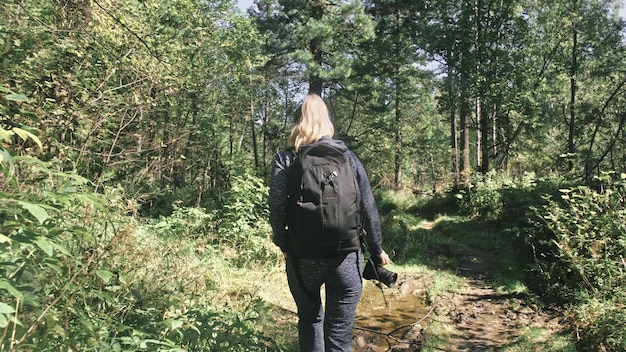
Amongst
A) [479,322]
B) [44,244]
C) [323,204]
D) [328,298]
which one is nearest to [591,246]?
[479,322]

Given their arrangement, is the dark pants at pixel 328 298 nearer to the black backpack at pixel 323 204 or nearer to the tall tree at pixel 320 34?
the black backpack at pixel 323 204

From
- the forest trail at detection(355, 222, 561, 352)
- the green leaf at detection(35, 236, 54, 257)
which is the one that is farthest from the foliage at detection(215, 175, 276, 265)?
the green leaf at detection(35, 236, 54, 257)

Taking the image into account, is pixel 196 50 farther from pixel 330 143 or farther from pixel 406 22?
pixel 330 143

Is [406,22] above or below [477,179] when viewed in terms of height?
above

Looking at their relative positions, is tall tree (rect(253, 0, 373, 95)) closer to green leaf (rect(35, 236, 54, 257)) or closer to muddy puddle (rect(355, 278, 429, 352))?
muddy puddle (rect(355, 278, 429, 352))

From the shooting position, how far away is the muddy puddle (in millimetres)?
4195

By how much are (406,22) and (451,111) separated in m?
3.77

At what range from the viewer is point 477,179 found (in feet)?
38.1

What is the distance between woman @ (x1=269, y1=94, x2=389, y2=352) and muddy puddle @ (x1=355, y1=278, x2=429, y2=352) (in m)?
1.61

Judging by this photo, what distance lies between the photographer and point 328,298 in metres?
2.45

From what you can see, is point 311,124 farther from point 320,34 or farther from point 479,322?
point 320,34

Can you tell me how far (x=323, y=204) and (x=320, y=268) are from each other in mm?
419


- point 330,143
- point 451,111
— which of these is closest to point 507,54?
point 451,111

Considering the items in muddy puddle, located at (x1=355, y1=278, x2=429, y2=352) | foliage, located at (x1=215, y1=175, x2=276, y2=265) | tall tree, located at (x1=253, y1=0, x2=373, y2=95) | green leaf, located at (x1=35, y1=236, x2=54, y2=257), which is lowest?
muddy puddle, located at (x1=355, y1=278, x2=429, y2=352)
